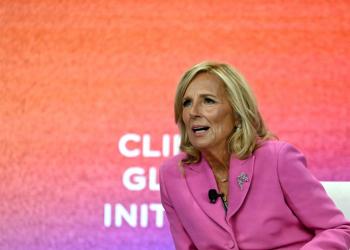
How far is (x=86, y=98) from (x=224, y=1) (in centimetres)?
107

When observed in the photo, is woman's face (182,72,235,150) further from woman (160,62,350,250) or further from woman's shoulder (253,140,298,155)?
woman's shoulder (253,140,298,155)

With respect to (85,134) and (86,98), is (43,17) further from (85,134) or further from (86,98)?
(85,134)

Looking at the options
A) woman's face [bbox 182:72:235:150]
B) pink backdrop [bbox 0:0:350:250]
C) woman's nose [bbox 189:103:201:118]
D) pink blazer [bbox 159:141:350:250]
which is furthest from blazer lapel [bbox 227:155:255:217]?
pink backdrop [bbox 0:0:350:250]

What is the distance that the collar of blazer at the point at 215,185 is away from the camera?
6.60 feet

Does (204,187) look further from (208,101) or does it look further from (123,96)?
(123,96)

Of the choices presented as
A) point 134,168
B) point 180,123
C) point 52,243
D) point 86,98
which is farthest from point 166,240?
point 180,123

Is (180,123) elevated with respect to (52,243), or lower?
elevated

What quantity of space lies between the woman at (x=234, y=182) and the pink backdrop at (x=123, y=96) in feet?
3.38

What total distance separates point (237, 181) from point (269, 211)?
176 millimetres

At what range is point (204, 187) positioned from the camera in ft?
7.05

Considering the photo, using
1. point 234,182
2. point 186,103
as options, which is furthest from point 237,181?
point 186,103

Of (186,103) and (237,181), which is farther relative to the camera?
(186,103)

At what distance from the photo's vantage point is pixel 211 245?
2.04 meters

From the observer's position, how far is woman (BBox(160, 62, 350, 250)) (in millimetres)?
1933
